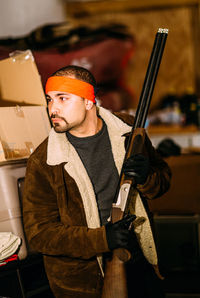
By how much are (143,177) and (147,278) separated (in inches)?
17.6

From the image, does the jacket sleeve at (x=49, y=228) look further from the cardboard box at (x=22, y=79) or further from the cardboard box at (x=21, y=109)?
the cardboard box at (x=22, y=79)

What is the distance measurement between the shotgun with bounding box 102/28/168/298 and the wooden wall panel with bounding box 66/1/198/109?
2145 mm

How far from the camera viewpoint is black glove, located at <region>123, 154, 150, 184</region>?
42.9 inches

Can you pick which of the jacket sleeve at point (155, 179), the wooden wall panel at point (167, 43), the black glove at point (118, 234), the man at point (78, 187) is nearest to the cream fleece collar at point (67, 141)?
the man at point (78, 187)

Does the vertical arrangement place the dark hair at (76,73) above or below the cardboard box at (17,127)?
above

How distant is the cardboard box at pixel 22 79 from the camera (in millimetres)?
1459

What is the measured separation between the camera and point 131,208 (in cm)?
125

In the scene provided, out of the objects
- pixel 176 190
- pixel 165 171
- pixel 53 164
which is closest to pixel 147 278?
pixel 165 171

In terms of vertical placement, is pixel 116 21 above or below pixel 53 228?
above

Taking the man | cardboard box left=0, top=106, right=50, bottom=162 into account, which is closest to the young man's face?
the man

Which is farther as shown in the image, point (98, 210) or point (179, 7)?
point (179, 7)

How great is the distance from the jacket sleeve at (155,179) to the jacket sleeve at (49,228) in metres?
0.23

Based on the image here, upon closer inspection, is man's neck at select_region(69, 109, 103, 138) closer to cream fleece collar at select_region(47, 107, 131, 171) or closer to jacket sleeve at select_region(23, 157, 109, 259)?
cream fleece collar at select_region(47, 107, 131, 171)

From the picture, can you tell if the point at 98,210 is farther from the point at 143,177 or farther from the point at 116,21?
the point at 116,21
